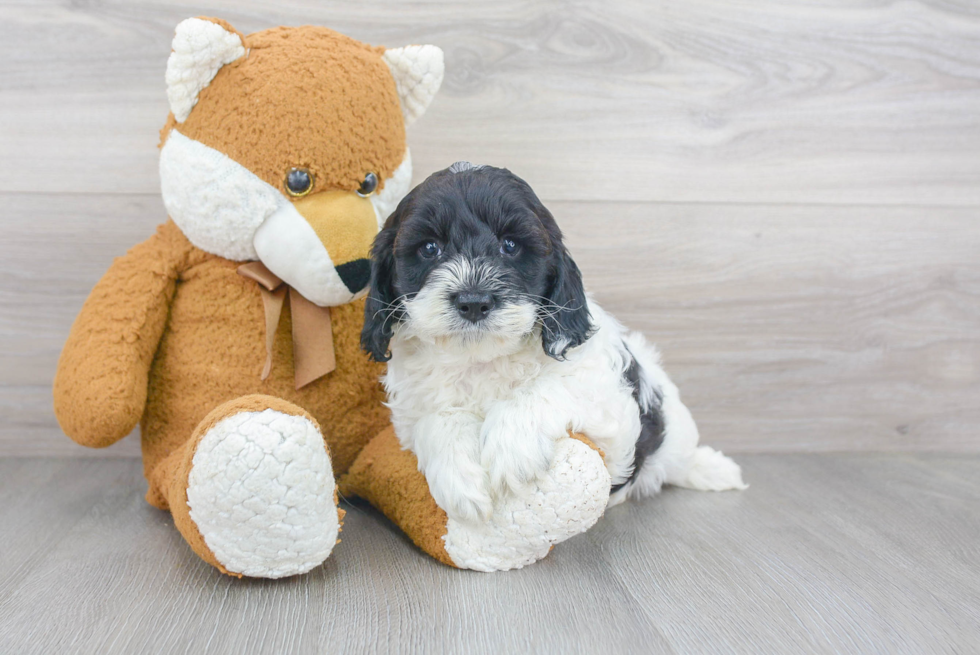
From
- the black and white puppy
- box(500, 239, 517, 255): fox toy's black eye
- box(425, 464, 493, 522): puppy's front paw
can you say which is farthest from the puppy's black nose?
box(425, 464, 493, 522): puppy's front paw

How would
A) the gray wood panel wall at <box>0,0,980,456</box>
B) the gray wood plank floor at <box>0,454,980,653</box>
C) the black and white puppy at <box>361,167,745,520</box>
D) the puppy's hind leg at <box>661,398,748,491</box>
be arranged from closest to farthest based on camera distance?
the gray wood plank floor at <box>0,454,980,653</box> < the black and white puppy at <box>361,167,745,520</box> < the puppy's hind leg at <box>661,398,748,491</box> < the gray wood panel wall at <box>0,0,980,456</box>

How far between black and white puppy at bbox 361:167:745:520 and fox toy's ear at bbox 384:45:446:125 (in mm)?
363

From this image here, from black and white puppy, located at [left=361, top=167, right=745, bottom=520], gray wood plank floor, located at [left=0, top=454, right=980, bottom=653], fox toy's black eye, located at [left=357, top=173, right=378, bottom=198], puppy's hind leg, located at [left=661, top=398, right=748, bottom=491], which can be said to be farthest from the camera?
puppy's hind leg, located at [left=661, top=398, right=748, bottom=491]

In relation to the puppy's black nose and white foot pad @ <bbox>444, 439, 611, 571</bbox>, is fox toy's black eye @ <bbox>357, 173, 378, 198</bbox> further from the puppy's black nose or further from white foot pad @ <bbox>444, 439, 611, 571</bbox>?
white foot pad @ <bbox>444, 439, 611, 571</bbox>

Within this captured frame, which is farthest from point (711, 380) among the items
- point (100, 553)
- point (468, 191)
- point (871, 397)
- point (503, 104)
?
point (100, 553)

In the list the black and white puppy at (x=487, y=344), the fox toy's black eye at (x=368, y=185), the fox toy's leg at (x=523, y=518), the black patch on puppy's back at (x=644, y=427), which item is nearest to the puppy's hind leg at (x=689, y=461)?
the black patch on puppy's back at (x=644, y=427)

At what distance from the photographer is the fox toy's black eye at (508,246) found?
1.28 meters

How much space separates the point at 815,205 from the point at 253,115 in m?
1.60

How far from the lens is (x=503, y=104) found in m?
2.01

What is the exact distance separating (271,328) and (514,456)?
63 centimetres

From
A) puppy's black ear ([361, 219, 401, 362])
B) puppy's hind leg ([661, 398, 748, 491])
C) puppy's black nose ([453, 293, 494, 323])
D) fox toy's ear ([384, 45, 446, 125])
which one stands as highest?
fox toy's ear ([384, 45, 446, 125])

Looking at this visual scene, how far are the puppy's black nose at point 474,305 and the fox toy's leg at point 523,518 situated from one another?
0.29 metres

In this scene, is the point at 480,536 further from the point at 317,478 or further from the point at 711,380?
the point at 711,380

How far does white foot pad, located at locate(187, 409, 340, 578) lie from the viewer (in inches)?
44.6
